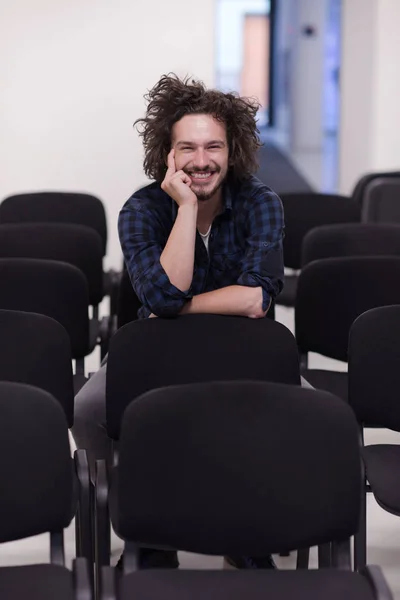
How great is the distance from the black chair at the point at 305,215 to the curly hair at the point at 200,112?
2.05 m

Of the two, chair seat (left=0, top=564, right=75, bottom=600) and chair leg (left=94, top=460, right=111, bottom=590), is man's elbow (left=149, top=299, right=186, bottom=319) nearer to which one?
chair leg (left=94, top=460, right=111, bottom=590)

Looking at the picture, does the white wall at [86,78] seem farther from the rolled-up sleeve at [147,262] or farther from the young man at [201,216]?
the rolled-up sleeve at [147,262]

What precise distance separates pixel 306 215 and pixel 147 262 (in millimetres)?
2311

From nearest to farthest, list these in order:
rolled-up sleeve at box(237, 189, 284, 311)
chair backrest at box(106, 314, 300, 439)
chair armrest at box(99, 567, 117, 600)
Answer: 1. chair armrest at box(99, 567, 117, 600)
2. chair backrest at box(106, 314, 300, 439)
3. rolled-up sleeve at box(237, 189, 284, 311)

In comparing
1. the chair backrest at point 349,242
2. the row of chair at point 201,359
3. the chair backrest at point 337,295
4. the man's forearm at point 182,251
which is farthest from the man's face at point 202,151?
the chair backrest at point 349,242

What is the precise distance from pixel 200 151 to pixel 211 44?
3942mm

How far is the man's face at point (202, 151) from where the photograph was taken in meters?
3.18

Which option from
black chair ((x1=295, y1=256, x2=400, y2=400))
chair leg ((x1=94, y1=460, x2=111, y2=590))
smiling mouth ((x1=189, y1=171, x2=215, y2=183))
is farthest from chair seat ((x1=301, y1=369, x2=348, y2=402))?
chair leg ((x1=94, y1=460, x2=111, y2=590))

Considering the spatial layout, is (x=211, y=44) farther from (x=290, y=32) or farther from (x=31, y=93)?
(x=290, y=32)

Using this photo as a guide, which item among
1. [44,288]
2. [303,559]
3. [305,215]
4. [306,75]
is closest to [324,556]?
[303,559]

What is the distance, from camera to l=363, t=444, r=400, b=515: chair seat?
2842mm

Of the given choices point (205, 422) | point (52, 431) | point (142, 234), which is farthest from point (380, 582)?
point (142, 234)

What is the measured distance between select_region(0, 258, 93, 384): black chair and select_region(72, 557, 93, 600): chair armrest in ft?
5.27

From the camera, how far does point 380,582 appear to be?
2281 millimetres
